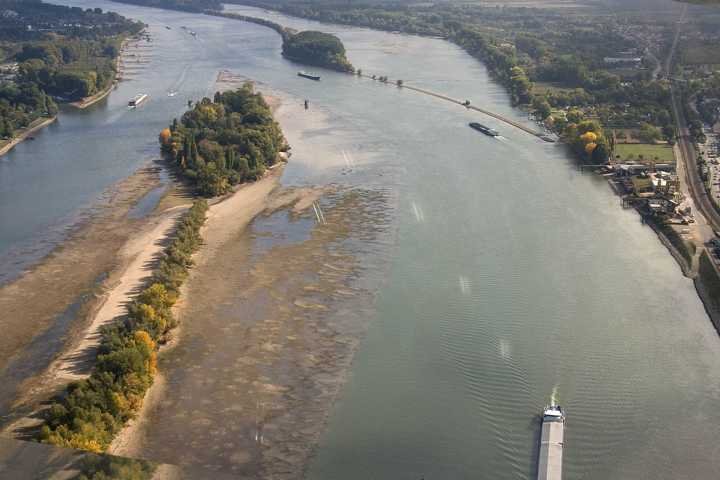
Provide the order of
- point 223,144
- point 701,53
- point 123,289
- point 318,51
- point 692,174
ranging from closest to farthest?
point 123,289 → point 692,174 → point 223,144 → point 701,53 → point 318,51

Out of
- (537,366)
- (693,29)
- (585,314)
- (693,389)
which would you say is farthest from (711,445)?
(693,29)

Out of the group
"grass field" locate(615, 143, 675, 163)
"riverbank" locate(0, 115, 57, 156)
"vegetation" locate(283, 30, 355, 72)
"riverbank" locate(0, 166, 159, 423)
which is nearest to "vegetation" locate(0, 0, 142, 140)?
"riverbank" locate(0, 115, 57, 156)

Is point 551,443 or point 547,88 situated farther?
point 547,88

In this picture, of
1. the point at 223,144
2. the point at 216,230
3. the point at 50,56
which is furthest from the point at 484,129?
the point at 50,56

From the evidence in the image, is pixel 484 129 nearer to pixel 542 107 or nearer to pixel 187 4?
pixel 542 107

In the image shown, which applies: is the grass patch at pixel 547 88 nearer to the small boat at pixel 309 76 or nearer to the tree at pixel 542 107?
the tree at pixel 542 107

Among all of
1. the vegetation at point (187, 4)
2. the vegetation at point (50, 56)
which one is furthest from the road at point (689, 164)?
the vegetation at point (187, 4)

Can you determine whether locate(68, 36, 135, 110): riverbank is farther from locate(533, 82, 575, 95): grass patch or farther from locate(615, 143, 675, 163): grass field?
locate(615, 143, 675, 163): grass field

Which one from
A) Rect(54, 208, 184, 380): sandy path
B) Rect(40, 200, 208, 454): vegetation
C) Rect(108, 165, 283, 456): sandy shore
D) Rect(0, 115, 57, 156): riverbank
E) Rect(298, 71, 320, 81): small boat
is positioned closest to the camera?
Rect(40, 200, 208, 454): vegetation
